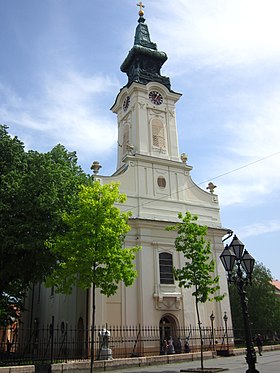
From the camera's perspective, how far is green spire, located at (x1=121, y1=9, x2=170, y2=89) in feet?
110

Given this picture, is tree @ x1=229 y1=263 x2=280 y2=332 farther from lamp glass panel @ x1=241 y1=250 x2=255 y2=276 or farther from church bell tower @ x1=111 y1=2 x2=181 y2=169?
lamp glass panel @ x1=241 y1=250 x2=255 y2=276

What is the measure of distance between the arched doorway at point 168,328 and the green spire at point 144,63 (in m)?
19.7

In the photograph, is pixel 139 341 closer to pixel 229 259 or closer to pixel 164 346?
pixel 164 346

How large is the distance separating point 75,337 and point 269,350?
44.5 feet

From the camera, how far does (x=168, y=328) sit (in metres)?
25.6

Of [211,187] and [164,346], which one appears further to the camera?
[211,187]

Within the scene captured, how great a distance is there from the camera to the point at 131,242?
86.1ft

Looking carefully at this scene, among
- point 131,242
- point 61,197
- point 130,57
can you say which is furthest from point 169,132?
point 61,197

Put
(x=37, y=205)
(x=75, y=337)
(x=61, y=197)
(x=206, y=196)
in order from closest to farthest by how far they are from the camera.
A: (x=37, y=205), (x=61, y=197), (x=75, y=337), (x=206, y=196)

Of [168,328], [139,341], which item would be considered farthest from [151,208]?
[139,341]

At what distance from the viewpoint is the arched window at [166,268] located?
2630 cm

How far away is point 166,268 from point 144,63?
19332 mm

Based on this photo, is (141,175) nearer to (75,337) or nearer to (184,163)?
(184,163)

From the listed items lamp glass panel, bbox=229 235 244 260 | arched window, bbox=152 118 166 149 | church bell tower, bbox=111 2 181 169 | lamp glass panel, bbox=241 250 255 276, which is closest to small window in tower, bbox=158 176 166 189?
church bell tower, bbox=111 2 181 169
